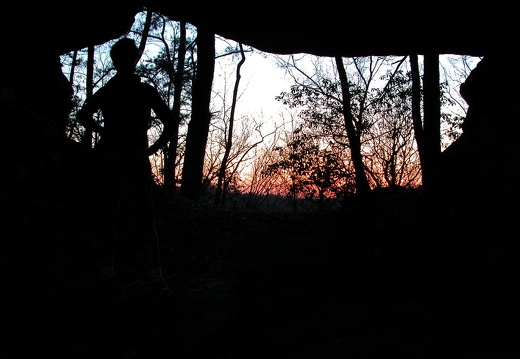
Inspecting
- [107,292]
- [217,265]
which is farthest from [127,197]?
[217,265]

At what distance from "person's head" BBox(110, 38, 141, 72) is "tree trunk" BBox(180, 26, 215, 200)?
321 inches

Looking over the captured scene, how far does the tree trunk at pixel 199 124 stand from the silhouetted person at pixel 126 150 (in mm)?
7965

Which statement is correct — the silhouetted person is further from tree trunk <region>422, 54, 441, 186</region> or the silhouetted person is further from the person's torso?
tree trunk <region>422, 54, 441, 186</region>

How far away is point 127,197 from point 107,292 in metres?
0.78

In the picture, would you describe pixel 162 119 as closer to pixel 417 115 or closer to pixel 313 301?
pixel 313 301

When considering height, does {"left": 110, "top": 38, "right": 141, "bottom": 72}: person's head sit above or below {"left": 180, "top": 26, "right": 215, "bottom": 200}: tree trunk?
below

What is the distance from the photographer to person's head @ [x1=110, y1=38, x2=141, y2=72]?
362 centimetres

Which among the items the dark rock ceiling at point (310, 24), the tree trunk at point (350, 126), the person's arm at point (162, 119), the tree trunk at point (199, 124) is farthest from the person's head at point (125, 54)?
the tree trunk at point (350, 126)

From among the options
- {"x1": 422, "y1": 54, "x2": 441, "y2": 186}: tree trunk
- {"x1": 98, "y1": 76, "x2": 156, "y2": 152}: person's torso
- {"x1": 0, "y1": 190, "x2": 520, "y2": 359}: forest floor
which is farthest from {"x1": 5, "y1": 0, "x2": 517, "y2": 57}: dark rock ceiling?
{"x1": 98, "y1": 76, "x2": 156, "y2": 152}: person's torso

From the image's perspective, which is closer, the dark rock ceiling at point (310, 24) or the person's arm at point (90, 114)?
the person's arm at point (90, 114)

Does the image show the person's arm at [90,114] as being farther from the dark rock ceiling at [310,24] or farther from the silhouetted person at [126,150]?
the dark rock ceiling at [310,24]

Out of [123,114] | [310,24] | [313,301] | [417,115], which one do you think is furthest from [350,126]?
[313,301]

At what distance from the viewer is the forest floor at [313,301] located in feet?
7.49

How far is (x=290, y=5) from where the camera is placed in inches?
256
